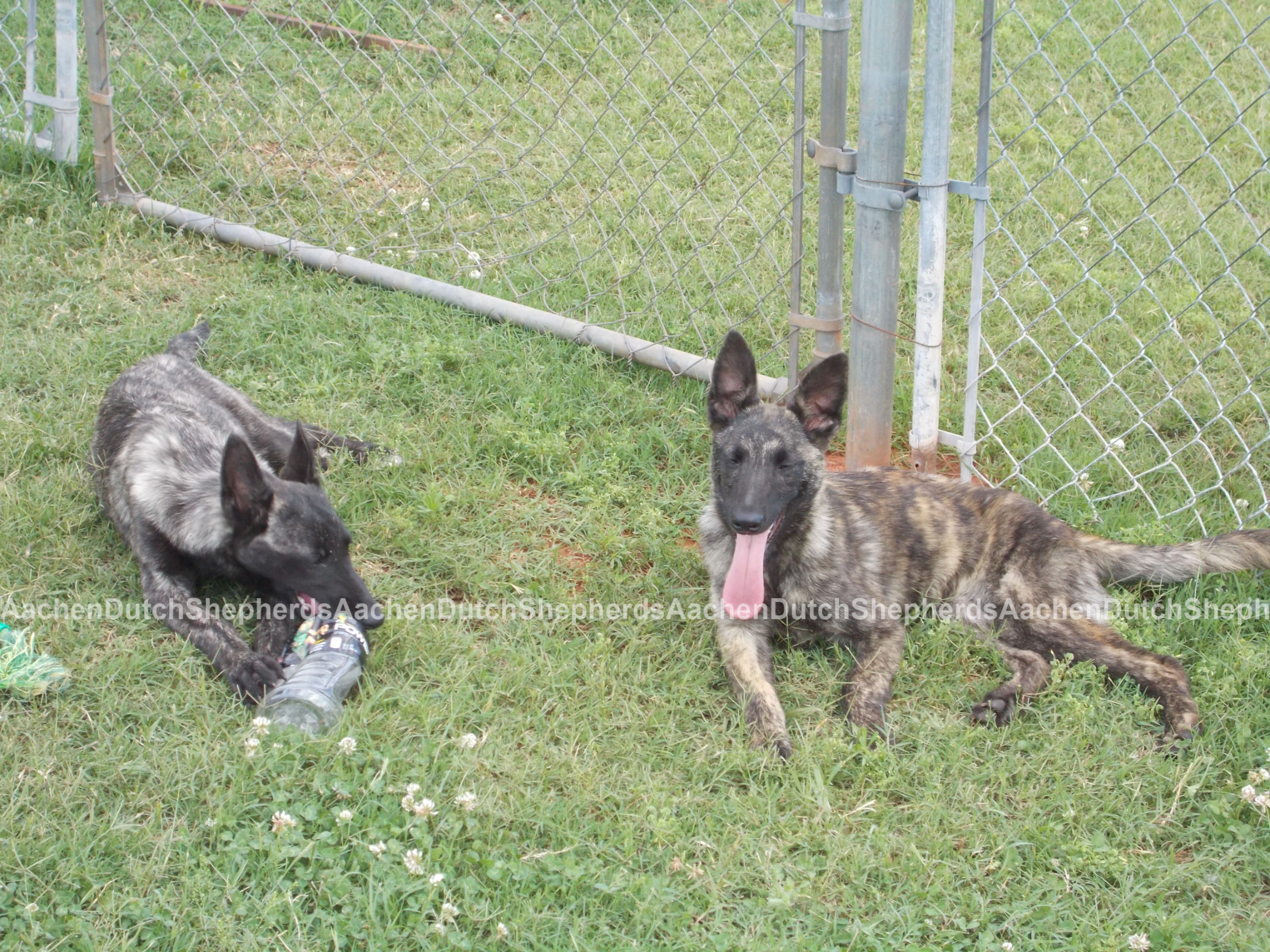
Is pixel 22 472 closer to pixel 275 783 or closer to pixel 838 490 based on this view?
pixel 275 783

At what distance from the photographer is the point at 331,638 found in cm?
346

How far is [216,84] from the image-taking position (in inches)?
282

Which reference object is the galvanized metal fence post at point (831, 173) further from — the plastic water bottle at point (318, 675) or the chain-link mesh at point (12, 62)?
the chain-link mesh at point (12, 62)

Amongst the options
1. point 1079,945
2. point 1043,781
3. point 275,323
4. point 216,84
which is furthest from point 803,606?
point 216,84

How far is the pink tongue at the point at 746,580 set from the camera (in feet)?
12.0

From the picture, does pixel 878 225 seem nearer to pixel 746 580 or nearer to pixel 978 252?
pixel 978 252

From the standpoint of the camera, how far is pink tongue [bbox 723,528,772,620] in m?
3.66

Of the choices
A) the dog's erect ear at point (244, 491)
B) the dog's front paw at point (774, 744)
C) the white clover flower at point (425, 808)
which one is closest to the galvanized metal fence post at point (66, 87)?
the dog's erect ear at point (244, 491)

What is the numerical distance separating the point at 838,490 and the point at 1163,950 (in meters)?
1.82

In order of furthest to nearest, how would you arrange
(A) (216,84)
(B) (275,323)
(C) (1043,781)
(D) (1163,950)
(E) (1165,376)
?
(A) (216,84), (B) (275,323), (E) (1165,376), (C) (1043,781), (D) (1163,950)

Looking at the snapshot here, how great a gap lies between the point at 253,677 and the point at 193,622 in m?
0.39

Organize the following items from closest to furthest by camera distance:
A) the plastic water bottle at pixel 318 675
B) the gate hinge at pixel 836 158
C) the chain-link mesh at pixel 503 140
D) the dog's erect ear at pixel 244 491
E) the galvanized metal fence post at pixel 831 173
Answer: the plastic water bottle at pixel 318 675
the dog's erect ear at pixel 244 491
the galvanized metal fence post at pixel 831 173
the gate hinge at pixel 836 158
the chain-link mesh at pixel 503 140

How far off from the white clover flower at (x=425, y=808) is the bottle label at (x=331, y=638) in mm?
678

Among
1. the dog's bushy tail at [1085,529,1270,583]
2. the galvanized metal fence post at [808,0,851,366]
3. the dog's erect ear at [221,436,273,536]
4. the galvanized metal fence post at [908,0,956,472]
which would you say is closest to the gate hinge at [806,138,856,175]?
the galvanized metal fence post at [808,0,851,366]
